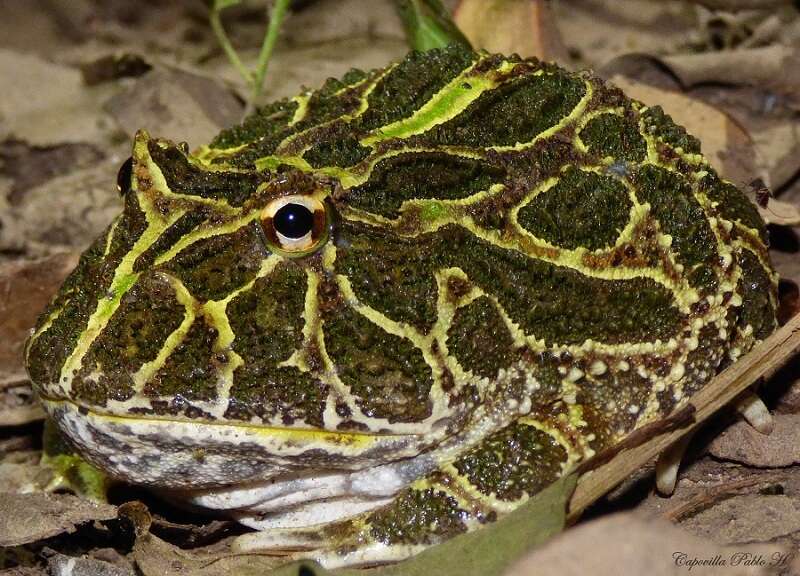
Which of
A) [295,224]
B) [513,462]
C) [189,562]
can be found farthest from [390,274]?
[189,562]

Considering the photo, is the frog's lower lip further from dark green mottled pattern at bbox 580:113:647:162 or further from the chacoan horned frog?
dark green mottled pattern at bbox 580:113:647:162

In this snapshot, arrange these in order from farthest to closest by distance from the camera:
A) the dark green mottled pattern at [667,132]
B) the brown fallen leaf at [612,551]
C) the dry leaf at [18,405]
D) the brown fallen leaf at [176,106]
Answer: the brown fallen leaf at [176,106], the dry leaf at [18,405], the dark green mottled pattern at [667,132], the brown fallen leaf at [612,551]

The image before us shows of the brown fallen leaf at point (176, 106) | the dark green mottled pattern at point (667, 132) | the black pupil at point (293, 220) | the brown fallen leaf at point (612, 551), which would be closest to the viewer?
the brown fallen leaf at point (612, 551)

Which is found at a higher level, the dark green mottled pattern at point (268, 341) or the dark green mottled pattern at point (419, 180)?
the dark green mottled pattern at point (419, 180)

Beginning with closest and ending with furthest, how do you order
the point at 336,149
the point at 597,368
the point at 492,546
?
the point at 492,546 < the point at 336,149 < the point at 597,368

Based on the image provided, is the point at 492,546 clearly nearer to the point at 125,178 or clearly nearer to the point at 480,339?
the point at 480,339

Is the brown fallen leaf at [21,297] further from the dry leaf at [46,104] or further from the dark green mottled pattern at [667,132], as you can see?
the dark green mottled pattern at [667,132]

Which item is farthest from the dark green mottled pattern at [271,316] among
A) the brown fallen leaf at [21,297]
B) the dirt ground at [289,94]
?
the brown fallen leaf at [21,297]
